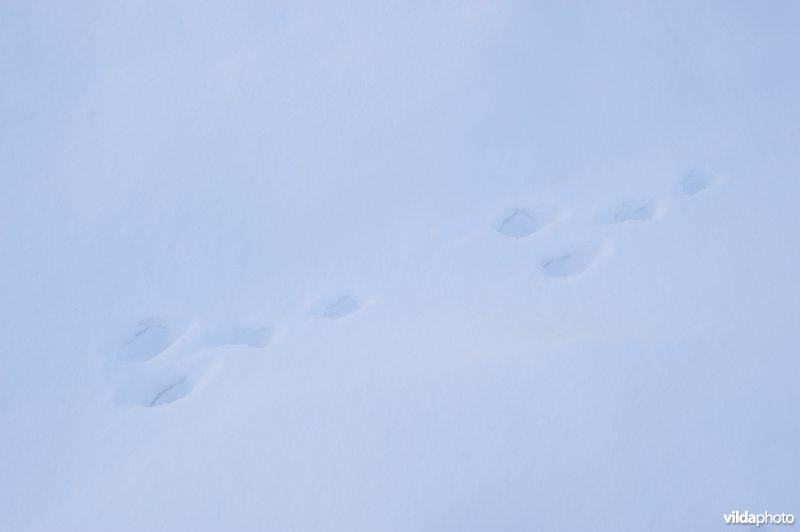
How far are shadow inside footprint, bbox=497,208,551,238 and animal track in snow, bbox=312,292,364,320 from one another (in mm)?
470

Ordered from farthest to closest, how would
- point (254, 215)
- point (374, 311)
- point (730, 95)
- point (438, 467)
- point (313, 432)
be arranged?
point (730, 95)
point (254, 215)
point (374, 311)
point (313, 432)
point (438, 467)

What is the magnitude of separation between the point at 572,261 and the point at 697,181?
1.64 ft

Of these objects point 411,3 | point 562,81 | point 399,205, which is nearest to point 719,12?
point 562,81

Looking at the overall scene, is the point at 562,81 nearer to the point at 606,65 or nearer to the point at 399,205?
the point at 606,65

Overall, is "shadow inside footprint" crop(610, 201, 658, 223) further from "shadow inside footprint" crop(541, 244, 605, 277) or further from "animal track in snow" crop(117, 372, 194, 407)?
"animal track in snow" crop(117, 372, 194, 407)

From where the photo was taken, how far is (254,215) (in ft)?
7.41

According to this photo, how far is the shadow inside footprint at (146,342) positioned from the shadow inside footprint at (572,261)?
1035 mm

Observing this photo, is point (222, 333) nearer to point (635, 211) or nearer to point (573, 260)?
point (573, 260)

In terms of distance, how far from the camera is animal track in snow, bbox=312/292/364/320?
80.0 inches

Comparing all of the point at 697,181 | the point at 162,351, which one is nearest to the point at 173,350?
the point at 162,351

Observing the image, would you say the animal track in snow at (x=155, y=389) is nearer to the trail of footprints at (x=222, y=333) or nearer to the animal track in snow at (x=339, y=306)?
the trail of footprints at (x=222, y=333)

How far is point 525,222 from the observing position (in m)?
2.22

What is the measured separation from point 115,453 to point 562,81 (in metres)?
1.74

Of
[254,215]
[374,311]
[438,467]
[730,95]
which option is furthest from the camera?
[730,95]
